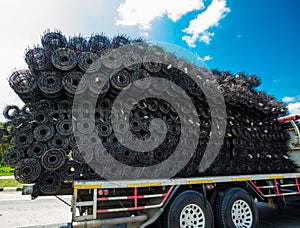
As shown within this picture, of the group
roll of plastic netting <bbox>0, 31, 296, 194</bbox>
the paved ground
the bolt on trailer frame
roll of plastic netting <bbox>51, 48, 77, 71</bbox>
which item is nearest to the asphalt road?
the paved ground

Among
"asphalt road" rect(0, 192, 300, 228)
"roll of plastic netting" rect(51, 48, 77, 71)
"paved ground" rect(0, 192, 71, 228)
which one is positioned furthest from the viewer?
"paved ground" rect(0, 192, 71, 228)

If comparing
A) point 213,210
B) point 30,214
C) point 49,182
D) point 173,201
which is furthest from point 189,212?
point 30,214

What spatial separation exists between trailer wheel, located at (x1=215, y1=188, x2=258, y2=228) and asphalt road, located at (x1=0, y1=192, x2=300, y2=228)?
3.65 feet

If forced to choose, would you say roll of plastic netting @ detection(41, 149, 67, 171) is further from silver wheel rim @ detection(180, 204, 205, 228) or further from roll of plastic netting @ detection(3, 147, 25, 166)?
silver wheel rim @ detection(180, 204, 205, 228)

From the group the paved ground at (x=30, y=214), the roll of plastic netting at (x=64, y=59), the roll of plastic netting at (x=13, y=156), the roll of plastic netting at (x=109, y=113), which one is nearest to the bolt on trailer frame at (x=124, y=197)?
the roll of plastic netting at (x=109, y=113)

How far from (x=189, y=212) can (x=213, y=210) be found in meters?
0.68

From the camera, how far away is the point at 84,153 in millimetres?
3619

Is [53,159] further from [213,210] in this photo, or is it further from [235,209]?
[235,209]

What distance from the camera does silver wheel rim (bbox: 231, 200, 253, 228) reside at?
14.5 feet

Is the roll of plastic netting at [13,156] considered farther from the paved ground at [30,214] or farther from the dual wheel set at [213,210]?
the paved ground at [30,214]

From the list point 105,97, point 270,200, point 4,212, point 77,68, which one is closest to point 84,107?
point 105,97

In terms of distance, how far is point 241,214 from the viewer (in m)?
4.51

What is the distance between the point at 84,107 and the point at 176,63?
7.26ft

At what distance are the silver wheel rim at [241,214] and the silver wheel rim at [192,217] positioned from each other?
0.78 meters
